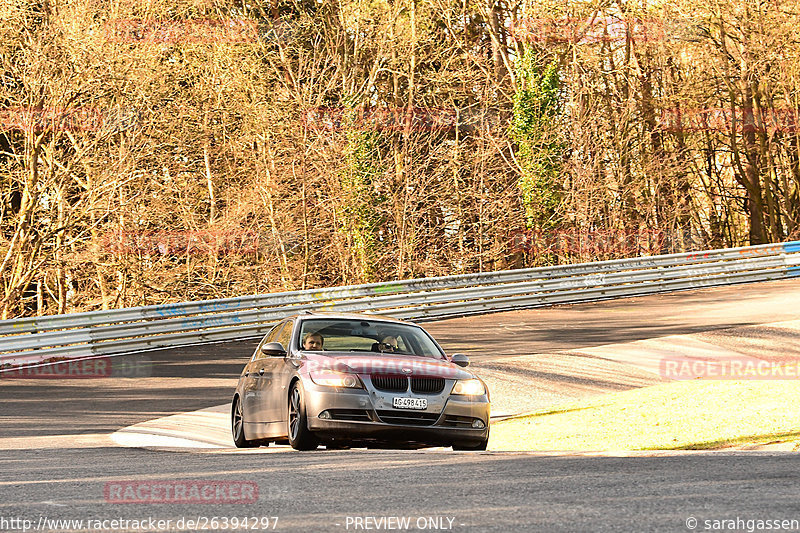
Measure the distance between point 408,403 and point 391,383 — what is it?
9.7 inches

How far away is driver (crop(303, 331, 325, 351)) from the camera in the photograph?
11.4m

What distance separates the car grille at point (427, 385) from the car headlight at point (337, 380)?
0.50m

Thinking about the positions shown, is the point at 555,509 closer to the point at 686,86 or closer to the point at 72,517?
the point at 72,517

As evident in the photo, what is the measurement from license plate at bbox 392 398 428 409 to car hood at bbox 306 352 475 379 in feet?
0.81

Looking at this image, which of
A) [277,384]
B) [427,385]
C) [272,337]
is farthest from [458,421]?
[272,337]

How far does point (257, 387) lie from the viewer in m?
12.0

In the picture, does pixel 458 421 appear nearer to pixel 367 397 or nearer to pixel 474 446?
pixel 474 446

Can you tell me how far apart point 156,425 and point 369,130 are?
24169mm

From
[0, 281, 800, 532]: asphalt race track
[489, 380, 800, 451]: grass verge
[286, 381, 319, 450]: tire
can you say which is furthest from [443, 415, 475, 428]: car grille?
[489, 380, 800, 451]: grass verge

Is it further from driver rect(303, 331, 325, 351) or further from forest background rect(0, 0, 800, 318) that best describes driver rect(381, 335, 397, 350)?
forest background rect(0, 0, 800, 318)

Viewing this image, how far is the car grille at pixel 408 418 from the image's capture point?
10.5 meters

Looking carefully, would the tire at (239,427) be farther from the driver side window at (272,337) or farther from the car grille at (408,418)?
the car grille at (408,418)

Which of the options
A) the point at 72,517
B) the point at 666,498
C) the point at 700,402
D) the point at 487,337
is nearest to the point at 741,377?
the point at 700,402

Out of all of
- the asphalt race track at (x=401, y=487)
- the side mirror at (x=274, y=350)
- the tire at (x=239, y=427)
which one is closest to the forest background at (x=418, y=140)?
the tire at (x=239, y=427)
